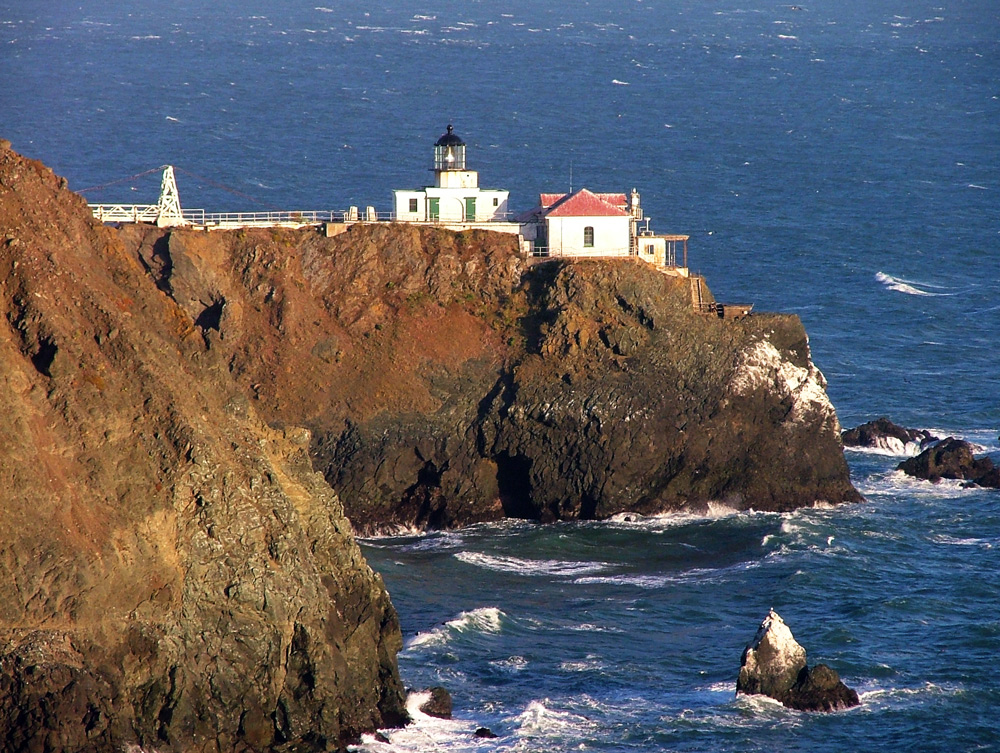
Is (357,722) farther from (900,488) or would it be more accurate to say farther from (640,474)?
(900,488)

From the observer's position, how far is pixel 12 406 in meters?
38.6

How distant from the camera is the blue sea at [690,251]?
49.7 metres

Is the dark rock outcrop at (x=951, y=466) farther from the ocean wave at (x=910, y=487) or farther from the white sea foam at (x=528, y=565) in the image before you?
the white sea foam at (x=528, y=565)

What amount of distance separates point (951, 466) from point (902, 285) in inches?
1563

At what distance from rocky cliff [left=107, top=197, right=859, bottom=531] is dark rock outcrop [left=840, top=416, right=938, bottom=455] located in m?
9.86

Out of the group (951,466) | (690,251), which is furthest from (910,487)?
(690,251)

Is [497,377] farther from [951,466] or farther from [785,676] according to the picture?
[785,676]

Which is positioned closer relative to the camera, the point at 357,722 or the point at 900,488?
the point at 357,722

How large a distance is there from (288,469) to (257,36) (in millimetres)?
156866

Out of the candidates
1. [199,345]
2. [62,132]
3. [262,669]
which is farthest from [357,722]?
[62,132]

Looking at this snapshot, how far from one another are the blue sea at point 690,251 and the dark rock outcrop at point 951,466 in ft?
3.93

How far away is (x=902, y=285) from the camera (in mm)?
112625

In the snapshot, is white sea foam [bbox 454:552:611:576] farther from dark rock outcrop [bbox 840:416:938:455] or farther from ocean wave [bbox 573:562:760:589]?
dark rock outcrop [bbox 840:416:938:455]

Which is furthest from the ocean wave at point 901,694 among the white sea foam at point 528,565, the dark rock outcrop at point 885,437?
the dark rock outcrop at point 885,437
